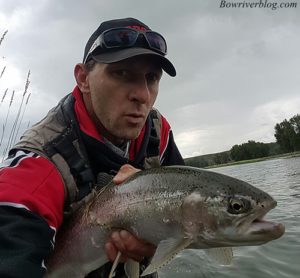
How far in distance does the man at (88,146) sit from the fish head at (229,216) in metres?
0.45

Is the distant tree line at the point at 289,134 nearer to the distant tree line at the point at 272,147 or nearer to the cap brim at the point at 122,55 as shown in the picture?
the distant tree line at the point at 272,147

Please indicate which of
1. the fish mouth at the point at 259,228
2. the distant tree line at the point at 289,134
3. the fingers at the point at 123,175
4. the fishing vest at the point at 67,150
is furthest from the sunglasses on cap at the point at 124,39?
the distant tree line at the point at 289,134

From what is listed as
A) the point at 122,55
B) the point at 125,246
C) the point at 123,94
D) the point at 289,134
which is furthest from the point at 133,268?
the point at 289,134

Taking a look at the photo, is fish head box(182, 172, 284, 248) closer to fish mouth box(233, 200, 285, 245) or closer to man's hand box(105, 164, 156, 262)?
fish mouth box(233, 200, 285, 245)

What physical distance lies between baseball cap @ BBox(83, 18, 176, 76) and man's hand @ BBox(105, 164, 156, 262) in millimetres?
1028

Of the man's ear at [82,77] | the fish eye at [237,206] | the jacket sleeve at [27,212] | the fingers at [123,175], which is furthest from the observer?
the man's ear at [82,77]

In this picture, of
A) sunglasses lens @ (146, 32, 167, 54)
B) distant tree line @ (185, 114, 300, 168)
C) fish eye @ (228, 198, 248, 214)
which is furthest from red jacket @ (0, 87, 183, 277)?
distant tree line @ (185, 114, 300, 168)

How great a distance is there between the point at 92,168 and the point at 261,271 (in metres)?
4.11

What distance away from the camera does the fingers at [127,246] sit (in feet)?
8.47

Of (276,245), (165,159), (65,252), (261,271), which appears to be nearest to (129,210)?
(65,252)

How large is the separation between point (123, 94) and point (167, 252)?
140 centimetres

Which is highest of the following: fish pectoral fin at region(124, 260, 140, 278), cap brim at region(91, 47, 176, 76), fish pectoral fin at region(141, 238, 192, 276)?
cap brim at region(91, 47, 176, 76)

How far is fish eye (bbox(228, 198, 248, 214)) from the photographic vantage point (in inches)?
87.6

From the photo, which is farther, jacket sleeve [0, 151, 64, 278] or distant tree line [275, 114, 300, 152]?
distant tree line [275, 114, 300, 152]
